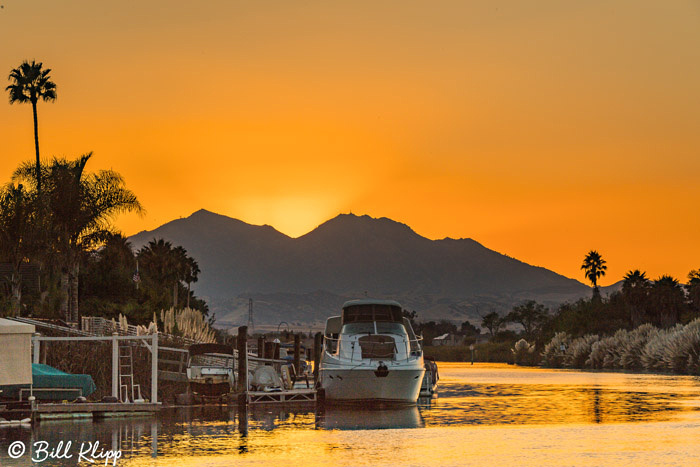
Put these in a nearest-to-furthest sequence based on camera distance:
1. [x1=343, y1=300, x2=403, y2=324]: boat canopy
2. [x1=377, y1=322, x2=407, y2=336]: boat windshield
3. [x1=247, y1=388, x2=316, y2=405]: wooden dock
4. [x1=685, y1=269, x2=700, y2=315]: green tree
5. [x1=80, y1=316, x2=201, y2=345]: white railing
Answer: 1. [x1=247, y1=388, x2=316, y2=405]: wooden dock
2. [x1=377, y1=322, x2=407, y2=336]: boat windshield
3. [x1=343, y1=300, x2=403, y2=324]: boat canopy
4. [x1=80, y1=316, x2=201, y2=345]: white railing
5. [x1=685, y1=269, x2=700, y2=315]: green tree

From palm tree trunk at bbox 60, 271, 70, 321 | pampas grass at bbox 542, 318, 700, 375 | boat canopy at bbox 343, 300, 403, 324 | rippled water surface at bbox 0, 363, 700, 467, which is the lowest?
rippled water surface at bbox 0, 363, 700, 467

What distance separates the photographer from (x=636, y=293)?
104000 millimetres

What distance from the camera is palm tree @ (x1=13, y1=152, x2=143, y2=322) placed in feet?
213

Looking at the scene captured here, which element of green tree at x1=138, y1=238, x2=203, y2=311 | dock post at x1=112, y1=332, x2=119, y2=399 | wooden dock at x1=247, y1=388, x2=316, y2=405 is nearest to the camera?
dock post at x1=112, y1=332, x2=119, y2=399

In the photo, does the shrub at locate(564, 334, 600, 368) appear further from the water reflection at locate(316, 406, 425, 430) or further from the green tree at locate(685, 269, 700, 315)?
the water reflection at locate(316, 406, 425, 430)

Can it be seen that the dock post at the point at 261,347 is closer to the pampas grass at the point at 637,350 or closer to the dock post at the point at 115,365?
the dock post at the point at 115,365

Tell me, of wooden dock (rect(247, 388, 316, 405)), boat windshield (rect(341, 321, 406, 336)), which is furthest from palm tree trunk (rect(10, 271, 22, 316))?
boat windshield (rect(341, 321, 406, 336))

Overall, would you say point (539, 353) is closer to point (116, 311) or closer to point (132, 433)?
point (116, 311)

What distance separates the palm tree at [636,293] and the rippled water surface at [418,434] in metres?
58.0

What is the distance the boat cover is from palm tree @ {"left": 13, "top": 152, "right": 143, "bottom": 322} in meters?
28.3

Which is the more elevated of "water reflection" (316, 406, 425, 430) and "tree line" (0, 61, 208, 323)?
"tree line" (0, 61, 208, 323)

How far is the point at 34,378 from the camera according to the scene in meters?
34.4

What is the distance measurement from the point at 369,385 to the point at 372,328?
4.42 m

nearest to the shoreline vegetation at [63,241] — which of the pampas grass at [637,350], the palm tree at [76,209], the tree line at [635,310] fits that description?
the palm tree at [76,209]
